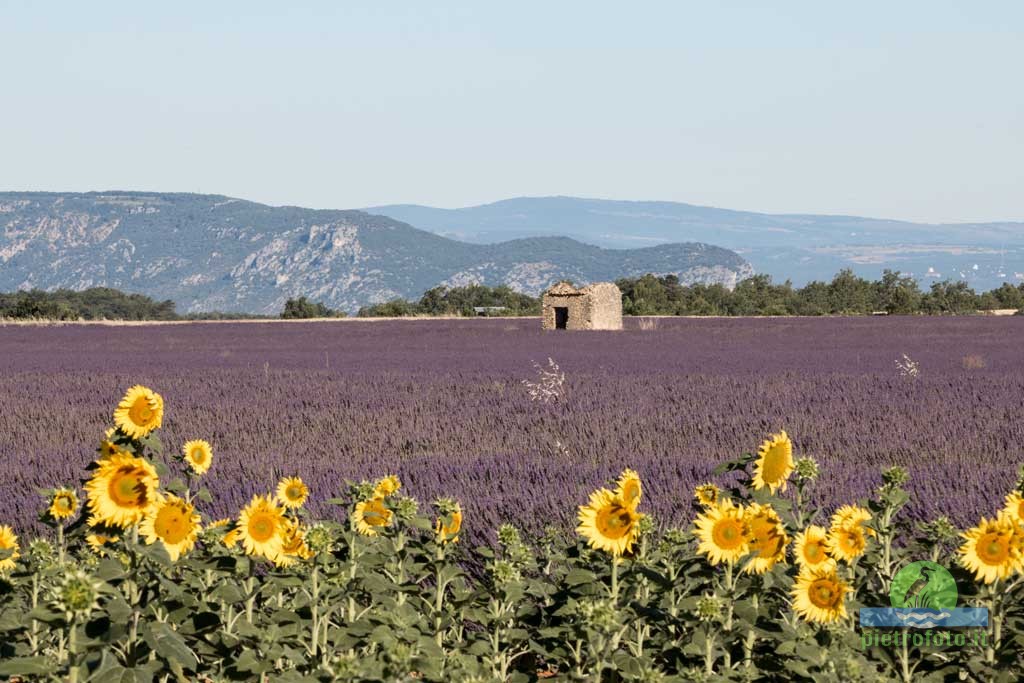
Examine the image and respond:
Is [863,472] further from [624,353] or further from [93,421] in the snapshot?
[624,353]

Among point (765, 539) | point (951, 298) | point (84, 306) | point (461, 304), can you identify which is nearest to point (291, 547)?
point (765, 539)

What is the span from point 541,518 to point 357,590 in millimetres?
1833

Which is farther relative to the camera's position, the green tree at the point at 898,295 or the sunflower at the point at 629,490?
the green tree at the point at 898,295

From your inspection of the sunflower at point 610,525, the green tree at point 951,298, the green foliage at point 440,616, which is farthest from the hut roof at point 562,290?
the sunflower at point 610,525

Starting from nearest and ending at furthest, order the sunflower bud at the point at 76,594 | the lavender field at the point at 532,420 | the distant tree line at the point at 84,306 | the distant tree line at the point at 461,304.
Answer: the sunflower bud at the point at 76,594 < the lavender field at the point at 532,420 < the distant tree line at the point at 84,306 < the distant tree line at the point at 461,304

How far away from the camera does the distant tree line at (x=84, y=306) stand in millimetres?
46312

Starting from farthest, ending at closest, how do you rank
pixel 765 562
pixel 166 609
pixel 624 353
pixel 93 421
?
pixel 624 353 → pixel 93 421 → pixel 166 609 → pixel 765 562

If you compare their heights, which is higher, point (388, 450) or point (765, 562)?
point (765, 562)

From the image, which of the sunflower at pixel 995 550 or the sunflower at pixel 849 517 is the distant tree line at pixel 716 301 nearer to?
the sunflower at pixel 849 517

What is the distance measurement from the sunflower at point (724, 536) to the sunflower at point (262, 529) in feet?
3.53

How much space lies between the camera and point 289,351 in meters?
21.9

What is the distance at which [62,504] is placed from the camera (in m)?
3.20

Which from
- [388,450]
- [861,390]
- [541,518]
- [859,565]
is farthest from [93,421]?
[859,565]

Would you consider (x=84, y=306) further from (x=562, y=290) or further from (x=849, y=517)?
(x=849, y=517)
